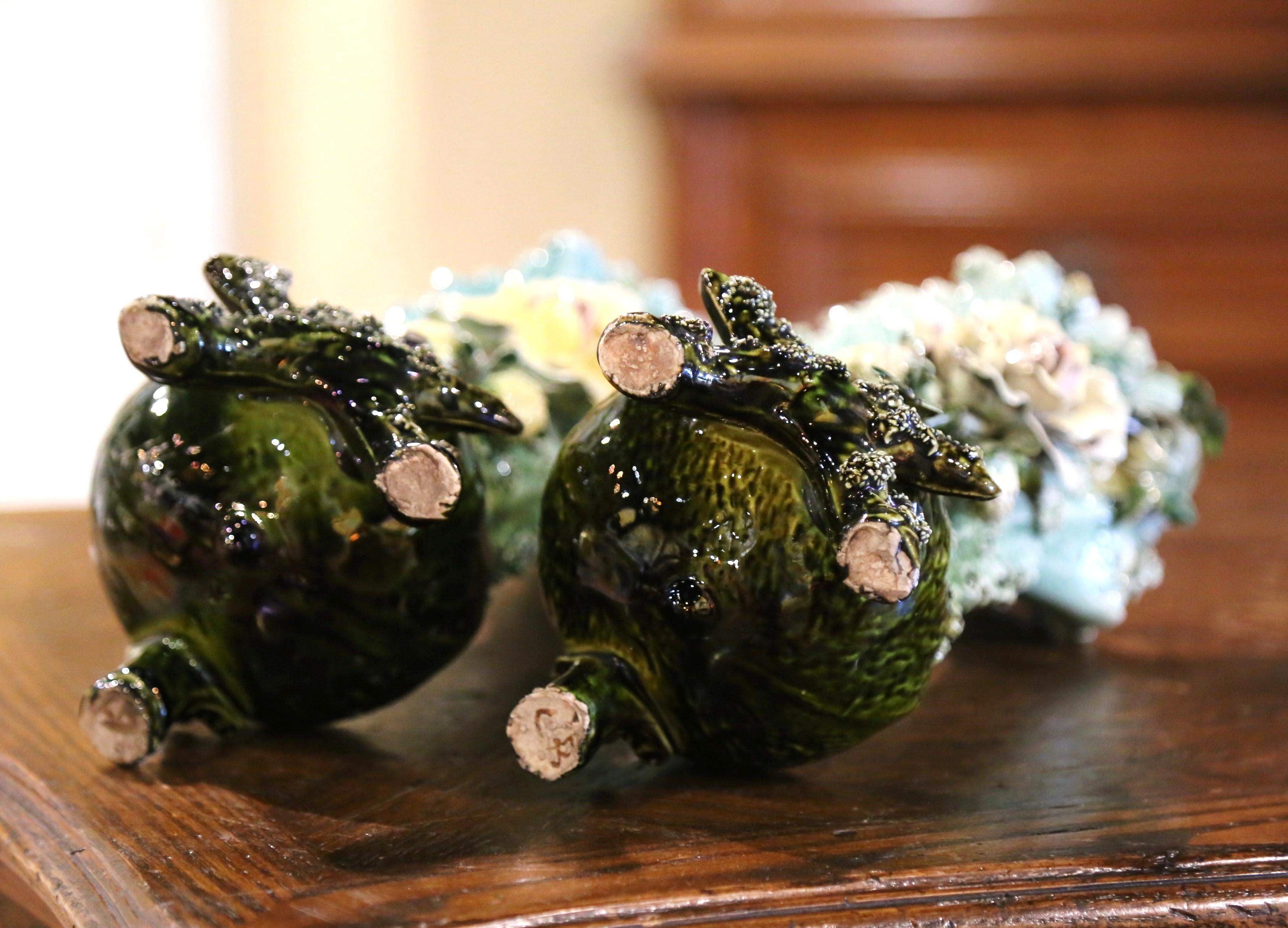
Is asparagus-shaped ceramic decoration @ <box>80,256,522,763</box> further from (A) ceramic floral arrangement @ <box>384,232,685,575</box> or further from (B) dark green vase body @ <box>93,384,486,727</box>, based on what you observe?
(A) ceramic floral arrangement @ <box>384,232,685,575</box>

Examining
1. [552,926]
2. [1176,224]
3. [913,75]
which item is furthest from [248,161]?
[552,926]

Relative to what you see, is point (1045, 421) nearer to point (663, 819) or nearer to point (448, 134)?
point (663, 819)

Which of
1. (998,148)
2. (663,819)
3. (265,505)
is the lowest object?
(663,819)

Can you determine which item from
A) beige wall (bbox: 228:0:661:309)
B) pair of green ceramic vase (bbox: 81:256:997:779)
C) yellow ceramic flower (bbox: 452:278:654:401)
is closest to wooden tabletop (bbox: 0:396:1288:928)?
pair of green ceramic vase (bbox: 81:256:997:779)

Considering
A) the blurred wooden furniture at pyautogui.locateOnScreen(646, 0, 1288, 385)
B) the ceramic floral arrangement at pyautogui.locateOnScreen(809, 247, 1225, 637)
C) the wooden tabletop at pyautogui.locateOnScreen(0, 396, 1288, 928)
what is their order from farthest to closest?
1. the blurred wooden furniture at pyautogui.locateOnScreen(646, 0, 1288, 385)
2. the ceramic floral arrangement at pyautogui.locateOnScreen(809, 247, 1225, 637)
3. the wooden tabletop at pyautogui.locateOnScreen(0, 396, 1288, 928)

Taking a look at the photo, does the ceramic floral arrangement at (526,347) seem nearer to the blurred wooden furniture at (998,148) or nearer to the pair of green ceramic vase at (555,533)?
the pair of green ceramic vase at (555,533)

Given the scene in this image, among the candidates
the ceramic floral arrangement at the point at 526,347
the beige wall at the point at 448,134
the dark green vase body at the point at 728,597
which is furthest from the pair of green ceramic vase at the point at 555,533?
the beige wall at the point at 448,134

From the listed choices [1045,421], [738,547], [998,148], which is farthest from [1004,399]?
[998,148]

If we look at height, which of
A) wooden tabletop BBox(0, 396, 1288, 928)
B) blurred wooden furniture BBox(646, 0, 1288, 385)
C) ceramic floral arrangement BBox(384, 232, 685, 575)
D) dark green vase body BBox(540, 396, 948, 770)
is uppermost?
blurred wooden furniture BBox(646, 0, 1288, 385)
